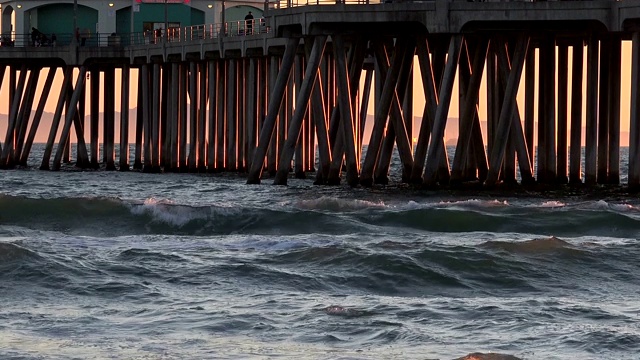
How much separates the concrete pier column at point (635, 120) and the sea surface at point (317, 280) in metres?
8.31

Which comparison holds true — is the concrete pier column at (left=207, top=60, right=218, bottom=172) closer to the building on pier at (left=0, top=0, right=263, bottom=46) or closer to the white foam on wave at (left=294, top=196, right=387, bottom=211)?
the building on pier at (left=0, top=0, right=263, bottom=46)

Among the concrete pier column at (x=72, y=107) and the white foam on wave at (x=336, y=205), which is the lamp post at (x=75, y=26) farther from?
the white foam on wave at (x=336, y=205)

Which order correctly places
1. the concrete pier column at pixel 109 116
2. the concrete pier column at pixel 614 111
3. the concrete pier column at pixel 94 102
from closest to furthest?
the concrete pier column at pixel 614 111, the concrete pier column at pixel 109 116, the concrete pier column at pixel 94 102

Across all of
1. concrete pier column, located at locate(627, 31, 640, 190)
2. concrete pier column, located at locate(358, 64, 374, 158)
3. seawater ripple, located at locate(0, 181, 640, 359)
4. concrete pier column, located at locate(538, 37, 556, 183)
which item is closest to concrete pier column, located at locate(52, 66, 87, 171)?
concrete pier column, located at locate(358, 64, 374, 158)

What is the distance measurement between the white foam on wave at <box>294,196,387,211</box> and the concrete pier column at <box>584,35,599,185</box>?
13749 millimetres

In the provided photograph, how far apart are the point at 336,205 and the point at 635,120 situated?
10400 mm

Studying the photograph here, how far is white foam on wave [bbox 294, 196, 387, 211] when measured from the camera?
37.2m

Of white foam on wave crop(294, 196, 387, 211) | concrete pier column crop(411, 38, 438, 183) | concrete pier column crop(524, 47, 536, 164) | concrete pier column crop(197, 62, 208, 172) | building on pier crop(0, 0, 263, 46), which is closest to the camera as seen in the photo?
white foam on wave crop(294, 196, 387, 211)

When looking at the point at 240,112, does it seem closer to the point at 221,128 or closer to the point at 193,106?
the point at 221,128

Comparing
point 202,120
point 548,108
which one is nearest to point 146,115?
point 202,120

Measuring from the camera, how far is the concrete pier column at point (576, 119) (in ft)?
175

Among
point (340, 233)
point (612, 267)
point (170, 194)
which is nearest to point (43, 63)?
point (170, 194)

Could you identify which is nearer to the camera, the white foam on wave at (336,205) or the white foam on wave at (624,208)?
the white foam on wave at (624,208)

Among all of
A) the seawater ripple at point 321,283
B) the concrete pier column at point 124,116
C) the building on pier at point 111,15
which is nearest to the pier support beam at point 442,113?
the seawater ripple at point 321,283
